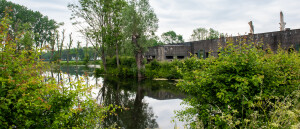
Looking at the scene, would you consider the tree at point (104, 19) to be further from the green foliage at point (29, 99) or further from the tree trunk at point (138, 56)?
the green foliage at point (29, 99)

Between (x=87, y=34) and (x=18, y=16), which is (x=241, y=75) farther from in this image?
(x=18, y=16)

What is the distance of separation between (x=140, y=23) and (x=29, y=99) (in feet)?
71.1

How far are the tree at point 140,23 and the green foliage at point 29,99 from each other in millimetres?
20619

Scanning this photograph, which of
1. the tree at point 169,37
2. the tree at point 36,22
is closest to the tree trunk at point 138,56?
the tree at point 36,22

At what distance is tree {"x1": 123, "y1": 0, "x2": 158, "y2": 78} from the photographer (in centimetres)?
2331

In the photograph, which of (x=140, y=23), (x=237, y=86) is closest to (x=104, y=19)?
(x=140, y=23)

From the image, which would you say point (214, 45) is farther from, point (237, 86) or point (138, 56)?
point (237, 86)

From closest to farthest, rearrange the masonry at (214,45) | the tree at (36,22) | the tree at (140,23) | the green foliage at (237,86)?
the green foliage at (237,86), the masonry at (214,45), the tree at (140,23), the tree at (36,22)

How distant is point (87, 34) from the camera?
32188 mm

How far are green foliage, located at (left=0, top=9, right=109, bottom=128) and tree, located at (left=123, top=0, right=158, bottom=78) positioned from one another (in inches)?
812

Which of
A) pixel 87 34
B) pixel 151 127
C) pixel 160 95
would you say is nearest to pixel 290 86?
pixel 151 127

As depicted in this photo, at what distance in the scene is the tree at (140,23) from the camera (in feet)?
76.5

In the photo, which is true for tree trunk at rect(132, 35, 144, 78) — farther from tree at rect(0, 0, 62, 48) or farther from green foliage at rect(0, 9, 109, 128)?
tree at rect(0, 0, 62, 48)

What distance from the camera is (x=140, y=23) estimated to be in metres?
23.4
